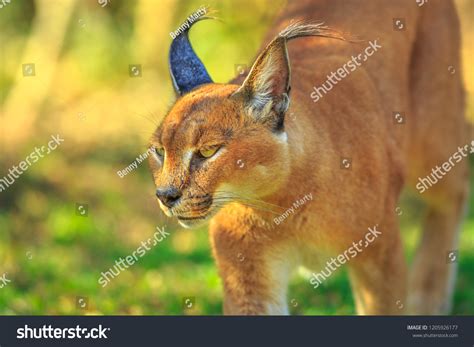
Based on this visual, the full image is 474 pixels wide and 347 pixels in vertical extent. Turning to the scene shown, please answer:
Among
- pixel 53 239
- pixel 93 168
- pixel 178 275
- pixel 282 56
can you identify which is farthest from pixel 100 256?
pixel 282 56

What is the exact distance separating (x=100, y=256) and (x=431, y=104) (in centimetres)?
421

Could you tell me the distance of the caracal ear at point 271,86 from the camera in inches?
233

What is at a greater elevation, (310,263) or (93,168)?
(93,168)

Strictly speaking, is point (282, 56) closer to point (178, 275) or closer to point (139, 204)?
point (178, 275)

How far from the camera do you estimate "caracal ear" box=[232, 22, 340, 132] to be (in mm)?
5910

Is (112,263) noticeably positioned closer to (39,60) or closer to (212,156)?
(212,156)

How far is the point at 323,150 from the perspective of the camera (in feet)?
21.5

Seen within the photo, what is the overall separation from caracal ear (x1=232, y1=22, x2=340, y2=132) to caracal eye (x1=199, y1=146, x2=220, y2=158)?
35 centimetres
